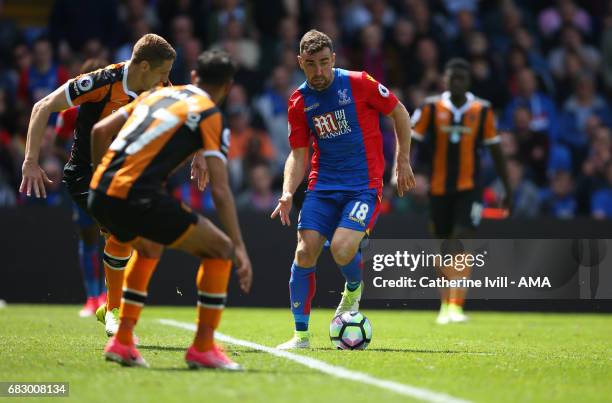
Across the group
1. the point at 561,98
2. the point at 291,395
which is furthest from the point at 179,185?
the point at 291,395

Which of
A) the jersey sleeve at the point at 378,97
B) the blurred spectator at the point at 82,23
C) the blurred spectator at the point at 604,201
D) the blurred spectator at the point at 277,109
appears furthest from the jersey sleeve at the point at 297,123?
the blurred spectator at the point at 82,23

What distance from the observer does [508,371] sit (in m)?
7.46

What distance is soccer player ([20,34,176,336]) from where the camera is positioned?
316 inches

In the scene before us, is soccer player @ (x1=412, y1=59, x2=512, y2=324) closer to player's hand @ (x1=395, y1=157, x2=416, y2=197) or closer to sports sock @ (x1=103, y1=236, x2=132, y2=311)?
player's hand @ (x1=395, y1=157, x2=416, y2=197)

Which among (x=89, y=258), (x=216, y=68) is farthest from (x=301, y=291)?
(x=89, y=258)

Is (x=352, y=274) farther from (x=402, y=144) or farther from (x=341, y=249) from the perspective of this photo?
(x=402, y=144)

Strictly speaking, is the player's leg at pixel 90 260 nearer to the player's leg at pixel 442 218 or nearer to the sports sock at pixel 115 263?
the sports sock at pixel 115 263

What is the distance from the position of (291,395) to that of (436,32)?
44.3 feet

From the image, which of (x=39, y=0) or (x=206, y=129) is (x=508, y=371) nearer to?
(x=206, y=129)

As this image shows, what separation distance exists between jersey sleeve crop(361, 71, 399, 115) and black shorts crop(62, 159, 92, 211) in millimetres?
2362

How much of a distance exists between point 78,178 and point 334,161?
2.12 metres

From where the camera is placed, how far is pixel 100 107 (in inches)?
360

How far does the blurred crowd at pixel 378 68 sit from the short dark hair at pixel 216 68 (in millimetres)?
8351

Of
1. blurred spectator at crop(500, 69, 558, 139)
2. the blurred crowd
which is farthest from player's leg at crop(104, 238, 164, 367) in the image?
blurred spectator at crop(500, 69, 558, 139)
